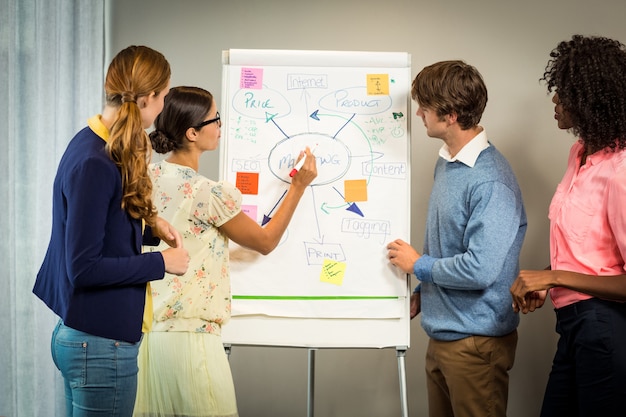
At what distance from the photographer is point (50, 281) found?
5.53 ft

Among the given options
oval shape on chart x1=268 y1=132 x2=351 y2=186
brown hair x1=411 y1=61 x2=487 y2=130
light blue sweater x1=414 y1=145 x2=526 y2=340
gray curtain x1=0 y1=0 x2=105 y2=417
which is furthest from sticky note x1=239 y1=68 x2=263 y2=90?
gray curtain x1=0 y1=0 x2=105 y2=417

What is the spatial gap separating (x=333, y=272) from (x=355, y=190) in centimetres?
30

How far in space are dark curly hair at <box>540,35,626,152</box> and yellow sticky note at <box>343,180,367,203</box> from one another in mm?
759

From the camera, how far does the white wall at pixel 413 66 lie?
3.28 metres

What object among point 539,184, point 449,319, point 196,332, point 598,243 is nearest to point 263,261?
point 196,332

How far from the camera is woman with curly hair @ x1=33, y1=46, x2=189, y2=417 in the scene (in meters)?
1.56

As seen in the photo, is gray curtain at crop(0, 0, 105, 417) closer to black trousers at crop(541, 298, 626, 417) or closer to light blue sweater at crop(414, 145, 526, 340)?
light blue sweater at crop(414, 145, 526, 340)

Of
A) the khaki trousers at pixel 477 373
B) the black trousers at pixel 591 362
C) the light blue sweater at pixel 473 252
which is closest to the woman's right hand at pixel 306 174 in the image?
the light blue sweater at pixel 473 252

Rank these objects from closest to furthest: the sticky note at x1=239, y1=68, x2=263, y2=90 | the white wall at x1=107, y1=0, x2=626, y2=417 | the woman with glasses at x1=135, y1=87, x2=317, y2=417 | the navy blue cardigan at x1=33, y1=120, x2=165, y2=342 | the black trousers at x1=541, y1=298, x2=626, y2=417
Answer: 1. the navy blue cardigan at x1=33, y1=120, x2=165, y2=342
2. the black trousers at x1=541, y1=298, x2=626, y2=417
3. the woman with glasses at x1=135, y1=87, x2=317, y2=417
4. the sticky note at x1=239, y1=68, x2=263, y2=90
5. the white wall at x1=107, y1=0, x2=626, y2=417

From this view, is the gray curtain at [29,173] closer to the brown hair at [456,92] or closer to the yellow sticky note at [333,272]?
the yellow sticky note at [333,272]

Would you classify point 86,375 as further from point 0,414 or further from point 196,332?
point 0,414

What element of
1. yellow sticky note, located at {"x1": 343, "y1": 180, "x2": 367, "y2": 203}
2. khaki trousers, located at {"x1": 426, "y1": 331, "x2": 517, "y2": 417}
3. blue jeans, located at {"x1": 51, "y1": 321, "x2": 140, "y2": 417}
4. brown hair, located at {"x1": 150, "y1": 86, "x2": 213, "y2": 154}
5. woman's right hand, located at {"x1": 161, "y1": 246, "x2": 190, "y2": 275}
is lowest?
khaki trousers, located at {"x1": 426, "y1": 331, "x2": 517, "y2": 417}

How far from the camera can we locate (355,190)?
2.56 m

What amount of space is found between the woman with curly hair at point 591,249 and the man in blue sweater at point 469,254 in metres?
0.19
